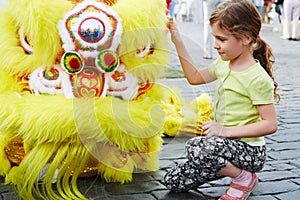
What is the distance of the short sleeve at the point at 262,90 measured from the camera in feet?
8.14

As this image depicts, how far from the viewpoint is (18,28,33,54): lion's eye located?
2730mm

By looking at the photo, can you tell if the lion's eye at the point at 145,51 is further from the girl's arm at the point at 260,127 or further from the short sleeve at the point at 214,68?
the girl's arm at the point at 260,127

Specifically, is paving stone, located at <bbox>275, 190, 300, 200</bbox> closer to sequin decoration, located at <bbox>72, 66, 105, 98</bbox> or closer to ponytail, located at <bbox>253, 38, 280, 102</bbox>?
ponytail, located at <bbox>253, 38, 280, 102</bbox>

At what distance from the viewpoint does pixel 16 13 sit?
2701 millimetres

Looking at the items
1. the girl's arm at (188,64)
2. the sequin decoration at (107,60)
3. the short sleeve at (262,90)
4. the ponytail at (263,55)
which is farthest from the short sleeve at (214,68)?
the sequin decoration at (107,60)

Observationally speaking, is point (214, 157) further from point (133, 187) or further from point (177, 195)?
point (133, 187)

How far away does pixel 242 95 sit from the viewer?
2.57m

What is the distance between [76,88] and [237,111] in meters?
0.78

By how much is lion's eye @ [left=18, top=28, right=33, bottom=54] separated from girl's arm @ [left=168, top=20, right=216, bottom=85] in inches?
28.1

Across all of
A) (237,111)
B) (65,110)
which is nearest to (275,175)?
(237,111)

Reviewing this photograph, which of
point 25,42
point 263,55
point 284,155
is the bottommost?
point 284,155

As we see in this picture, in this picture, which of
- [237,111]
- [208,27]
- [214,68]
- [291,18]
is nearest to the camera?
[237,111]

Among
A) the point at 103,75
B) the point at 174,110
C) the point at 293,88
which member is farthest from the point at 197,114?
the point at 293,88

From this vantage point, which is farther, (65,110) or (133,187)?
(133,187)
